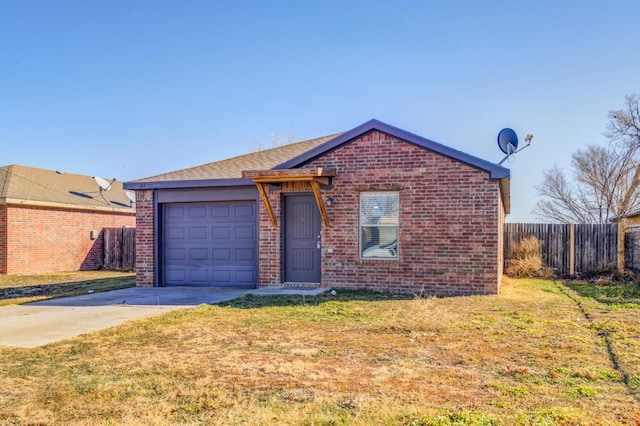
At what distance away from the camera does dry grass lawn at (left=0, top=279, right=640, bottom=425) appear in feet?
12.5

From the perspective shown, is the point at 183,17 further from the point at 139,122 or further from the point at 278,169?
the point at 139,122

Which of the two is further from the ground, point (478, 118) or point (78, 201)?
point (478, 118)

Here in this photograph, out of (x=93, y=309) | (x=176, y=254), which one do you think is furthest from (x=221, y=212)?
(x=93, y=309)

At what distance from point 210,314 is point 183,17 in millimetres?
8775

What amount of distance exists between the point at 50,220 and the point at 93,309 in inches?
465

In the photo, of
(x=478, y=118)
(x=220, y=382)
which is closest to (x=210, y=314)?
(x=220, y=382)

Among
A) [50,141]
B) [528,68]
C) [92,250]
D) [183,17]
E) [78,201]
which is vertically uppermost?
[183,17]

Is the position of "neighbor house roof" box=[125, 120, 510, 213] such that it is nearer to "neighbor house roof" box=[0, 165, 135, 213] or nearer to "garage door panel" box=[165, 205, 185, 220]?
"garage door panel" box=[165, 205, 185, 220]

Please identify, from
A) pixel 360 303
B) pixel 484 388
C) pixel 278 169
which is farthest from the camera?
pixel 278 169

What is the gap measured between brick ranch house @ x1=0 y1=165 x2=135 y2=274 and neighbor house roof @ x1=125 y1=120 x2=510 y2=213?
303 inches

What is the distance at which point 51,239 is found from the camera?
62.3 ft

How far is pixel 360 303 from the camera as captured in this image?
920 cm

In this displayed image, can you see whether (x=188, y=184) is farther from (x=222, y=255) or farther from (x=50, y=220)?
(x=50, y=220)

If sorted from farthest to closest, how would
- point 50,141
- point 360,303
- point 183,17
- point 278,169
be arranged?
point 50,141, point 183,17, point 278,169, point 360,303
